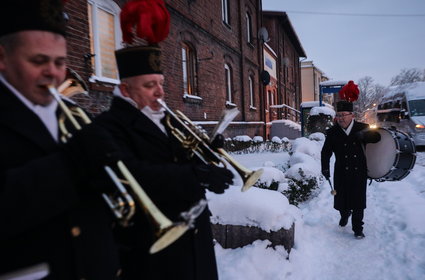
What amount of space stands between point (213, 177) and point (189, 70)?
818 centimetres

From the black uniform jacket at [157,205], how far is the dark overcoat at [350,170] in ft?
10.0

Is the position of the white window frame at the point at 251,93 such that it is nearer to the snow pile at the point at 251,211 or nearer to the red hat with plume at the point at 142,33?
the snow pile at the point at 251,211

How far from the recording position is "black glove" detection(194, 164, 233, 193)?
162 cm

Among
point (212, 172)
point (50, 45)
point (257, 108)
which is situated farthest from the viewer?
point (257, 108)

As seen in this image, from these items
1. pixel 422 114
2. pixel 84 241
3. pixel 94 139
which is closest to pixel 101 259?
pixel 84 241

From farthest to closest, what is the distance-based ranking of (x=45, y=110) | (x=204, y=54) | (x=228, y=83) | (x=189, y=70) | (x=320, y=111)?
(x=320, y=111), (x=228, y=83), (x=204, y=54), (x=189, y=70), (x=45, y=110)

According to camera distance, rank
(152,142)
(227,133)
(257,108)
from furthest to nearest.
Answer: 1. (257,108)
2. (227,133)
3. (152,142)

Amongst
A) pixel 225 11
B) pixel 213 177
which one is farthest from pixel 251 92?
pixel 213 177

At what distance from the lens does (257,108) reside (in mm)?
15852

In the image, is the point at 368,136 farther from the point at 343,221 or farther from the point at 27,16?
the point at 27,16

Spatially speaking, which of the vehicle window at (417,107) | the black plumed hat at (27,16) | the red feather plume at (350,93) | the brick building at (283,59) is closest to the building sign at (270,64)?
the brick building at (283,59)

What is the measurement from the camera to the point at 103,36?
5871mm

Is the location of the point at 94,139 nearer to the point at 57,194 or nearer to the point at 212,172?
the point at 57,194

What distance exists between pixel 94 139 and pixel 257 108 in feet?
49.4
